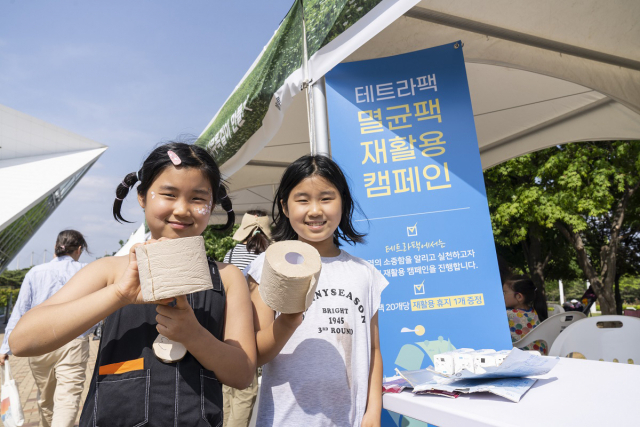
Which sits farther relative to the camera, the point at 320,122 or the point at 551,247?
the point at 551,247

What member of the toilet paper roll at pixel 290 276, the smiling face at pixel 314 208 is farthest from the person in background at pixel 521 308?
the toilet paper roll at pixel 290 276

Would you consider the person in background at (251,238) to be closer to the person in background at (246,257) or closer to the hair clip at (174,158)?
the person in background at (246,257)

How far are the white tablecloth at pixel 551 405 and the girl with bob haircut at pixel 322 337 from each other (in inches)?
5.2

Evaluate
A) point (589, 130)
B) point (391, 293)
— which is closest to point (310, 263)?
point (391, 293)

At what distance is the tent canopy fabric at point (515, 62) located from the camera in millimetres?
2660

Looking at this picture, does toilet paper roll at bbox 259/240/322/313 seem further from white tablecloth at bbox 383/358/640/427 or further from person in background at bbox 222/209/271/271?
person in background at bbox 222/209/271/271

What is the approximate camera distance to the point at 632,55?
3.77 metres

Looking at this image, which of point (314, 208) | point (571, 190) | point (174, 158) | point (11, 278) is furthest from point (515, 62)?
point (11, 278)

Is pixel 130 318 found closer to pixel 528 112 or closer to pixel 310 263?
pixel 310 263

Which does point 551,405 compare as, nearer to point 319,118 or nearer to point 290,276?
point 290,276

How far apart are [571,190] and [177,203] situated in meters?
11.0

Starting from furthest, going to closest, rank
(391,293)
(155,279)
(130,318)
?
(391,293) → (130,318) → (155,279)

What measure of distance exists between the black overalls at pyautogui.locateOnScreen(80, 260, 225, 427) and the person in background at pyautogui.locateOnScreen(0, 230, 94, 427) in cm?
337

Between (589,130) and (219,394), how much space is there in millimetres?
5378
